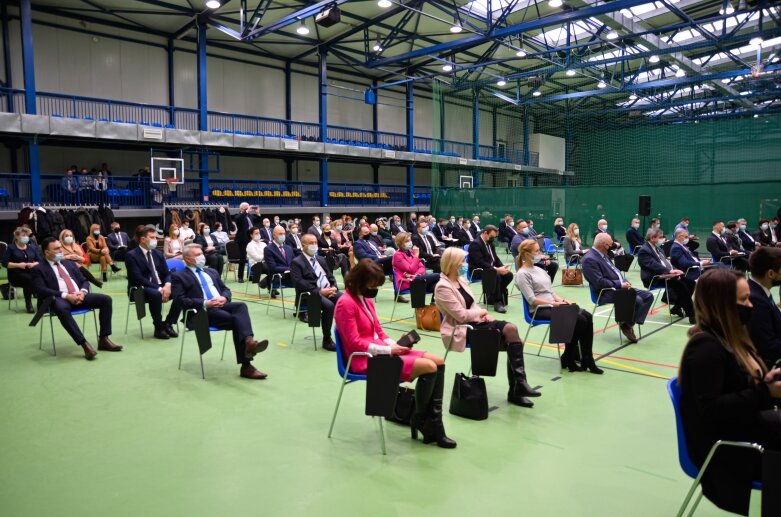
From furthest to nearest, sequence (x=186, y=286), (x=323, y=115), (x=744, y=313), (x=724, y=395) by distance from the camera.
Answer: (x=323, y=115)
(x=186, y=286)
(x=744, y=313)
(x=724, y=395)

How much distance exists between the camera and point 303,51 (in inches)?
904

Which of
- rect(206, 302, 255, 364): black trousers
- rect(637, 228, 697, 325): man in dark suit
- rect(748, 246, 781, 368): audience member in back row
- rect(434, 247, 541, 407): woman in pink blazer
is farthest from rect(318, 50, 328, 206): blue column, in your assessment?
rect(748, 246, 781, 368): audience member in back row

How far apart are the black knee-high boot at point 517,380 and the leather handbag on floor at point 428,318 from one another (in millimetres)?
2577

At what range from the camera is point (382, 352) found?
3.73 m

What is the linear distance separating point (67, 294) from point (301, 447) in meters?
3.66

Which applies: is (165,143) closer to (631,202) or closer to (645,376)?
(631,202)

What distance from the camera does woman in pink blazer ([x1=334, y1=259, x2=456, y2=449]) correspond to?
146 inches

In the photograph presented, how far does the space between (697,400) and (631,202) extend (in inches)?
679

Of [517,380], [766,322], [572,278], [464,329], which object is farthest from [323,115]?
[766,322]

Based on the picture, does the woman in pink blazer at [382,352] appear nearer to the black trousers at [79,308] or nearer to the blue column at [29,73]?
the black trousers at [79,308]

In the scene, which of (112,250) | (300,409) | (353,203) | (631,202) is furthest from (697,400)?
(353,203)

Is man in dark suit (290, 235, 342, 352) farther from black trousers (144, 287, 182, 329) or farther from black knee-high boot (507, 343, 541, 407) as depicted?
black knee-high boot (507, 343, 541, 407)

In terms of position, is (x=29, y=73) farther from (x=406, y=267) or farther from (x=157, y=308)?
(x=406, y=267)

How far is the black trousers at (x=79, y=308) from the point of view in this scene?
5844 millimetres
